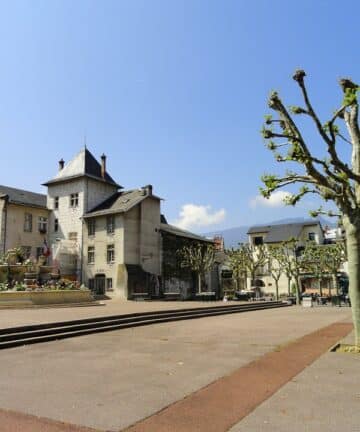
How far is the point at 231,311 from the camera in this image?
79.9 feet

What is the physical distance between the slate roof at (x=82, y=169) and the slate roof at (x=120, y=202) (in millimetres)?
2413

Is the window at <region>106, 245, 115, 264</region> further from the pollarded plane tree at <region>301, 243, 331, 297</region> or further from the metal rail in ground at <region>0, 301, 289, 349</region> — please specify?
the metal rail in ground at <region>0, 301, 289, 349</region>

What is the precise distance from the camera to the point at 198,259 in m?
39.4

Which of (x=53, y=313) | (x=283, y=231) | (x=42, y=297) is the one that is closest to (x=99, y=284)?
(x=42, y=297)

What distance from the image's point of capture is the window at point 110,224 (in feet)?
127

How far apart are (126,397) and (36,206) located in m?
38.9

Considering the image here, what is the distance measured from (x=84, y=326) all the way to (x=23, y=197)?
32.3 meters

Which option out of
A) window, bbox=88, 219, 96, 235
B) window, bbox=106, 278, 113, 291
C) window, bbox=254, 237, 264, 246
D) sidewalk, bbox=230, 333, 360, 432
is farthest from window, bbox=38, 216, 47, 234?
sidewalk, bbox=230, 333, 360, 432

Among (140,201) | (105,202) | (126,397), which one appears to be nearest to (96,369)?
(126,397)

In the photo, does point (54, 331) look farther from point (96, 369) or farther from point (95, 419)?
point (95, 419)

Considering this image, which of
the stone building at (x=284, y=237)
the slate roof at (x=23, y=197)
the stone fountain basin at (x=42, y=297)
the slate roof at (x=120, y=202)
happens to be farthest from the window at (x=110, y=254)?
the stone building at (x=284, y=237)

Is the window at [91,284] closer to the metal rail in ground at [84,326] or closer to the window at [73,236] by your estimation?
the window at [73,236]

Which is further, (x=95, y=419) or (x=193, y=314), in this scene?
(x=193, y=314)

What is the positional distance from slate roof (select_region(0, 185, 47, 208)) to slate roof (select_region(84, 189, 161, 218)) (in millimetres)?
6439
